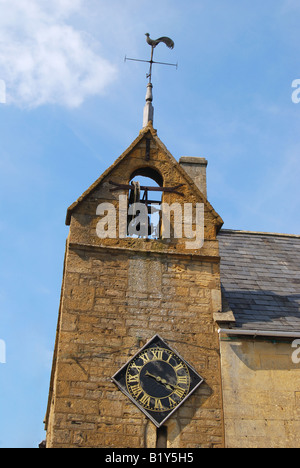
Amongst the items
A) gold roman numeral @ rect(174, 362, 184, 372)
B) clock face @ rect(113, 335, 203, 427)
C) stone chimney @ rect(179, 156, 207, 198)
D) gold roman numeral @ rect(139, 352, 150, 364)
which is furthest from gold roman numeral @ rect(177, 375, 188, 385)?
stone chimney @ rect(179, 156, 207, 198)

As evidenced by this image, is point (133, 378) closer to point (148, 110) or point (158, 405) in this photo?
point (158, 405)

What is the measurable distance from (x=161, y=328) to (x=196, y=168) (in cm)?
553

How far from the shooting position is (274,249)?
12.9 metres

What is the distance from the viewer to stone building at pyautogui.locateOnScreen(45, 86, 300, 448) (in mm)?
8094

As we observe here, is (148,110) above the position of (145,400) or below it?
above

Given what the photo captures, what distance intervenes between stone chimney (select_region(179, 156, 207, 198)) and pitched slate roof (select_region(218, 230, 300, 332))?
4.19ft

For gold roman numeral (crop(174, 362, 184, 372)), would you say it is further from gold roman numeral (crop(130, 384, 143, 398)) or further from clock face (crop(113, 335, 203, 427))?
gold roman numeral (crop(130, 384, 143, 398))

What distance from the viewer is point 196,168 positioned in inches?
531

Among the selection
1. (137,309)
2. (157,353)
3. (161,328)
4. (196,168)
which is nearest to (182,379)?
(157,353)

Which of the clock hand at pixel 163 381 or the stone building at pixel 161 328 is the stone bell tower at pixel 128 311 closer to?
the stone building at pixel 161 328

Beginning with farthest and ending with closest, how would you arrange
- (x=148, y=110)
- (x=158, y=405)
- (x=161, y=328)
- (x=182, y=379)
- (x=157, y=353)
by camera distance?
(x=148, y=110)
(x=161, y=328)
(x=157, y=353)
(x=182, y=379)
(x=158, y=405)
